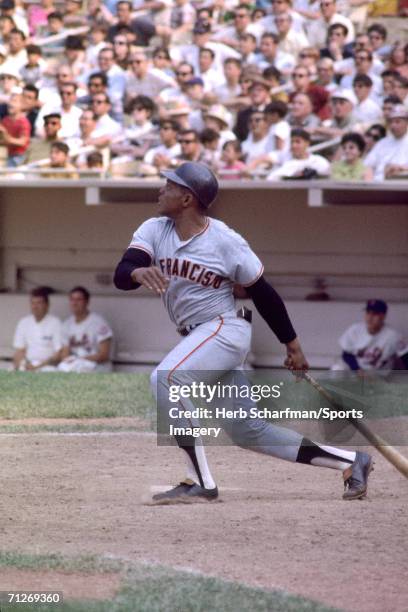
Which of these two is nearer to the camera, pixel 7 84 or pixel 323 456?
pixel 323 456

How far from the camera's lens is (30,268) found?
14.3 metres

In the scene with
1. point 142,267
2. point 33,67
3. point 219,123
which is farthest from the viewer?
point 33,67

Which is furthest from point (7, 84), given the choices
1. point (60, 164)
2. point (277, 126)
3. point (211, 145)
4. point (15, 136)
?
point (277, 126)

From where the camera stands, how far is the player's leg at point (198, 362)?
530 cm

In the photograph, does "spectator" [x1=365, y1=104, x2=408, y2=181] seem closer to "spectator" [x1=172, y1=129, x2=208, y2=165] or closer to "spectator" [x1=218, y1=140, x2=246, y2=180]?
"spectator" [x1=218, y1=140, x2=246, y2=180]

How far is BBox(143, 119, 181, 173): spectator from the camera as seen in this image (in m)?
12.1

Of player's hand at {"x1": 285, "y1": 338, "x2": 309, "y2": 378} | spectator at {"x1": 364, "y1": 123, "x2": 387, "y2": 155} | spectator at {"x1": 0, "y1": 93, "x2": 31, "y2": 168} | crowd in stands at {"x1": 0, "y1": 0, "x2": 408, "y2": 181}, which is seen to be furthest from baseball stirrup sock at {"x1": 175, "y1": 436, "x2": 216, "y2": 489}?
spectator at {"x1": 0, "y1": 93, "x2": 31, "y2": 168}

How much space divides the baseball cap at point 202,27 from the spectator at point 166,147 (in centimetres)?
191

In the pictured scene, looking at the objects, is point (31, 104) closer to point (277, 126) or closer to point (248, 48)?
point (248, 48)

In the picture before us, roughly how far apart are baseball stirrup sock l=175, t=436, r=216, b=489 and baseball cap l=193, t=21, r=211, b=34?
9.17 m

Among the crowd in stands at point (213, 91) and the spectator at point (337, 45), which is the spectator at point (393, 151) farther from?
the spectator at point (337, 45)

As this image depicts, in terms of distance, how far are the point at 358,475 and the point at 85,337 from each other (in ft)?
24.3

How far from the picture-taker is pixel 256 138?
1217cm

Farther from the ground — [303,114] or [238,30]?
[238,30]
